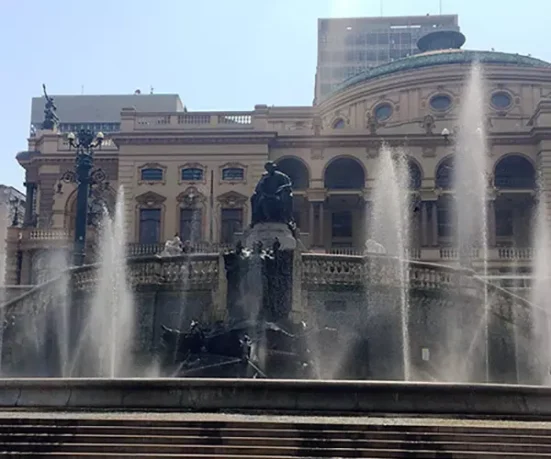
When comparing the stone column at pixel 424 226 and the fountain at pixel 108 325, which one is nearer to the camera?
the fountain at pixel 108 325

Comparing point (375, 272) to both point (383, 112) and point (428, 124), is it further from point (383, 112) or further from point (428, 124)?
point (383, 112)

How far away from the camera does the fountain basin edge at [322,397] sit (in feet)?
37.4

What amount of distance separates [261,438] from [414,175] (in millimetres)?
45437

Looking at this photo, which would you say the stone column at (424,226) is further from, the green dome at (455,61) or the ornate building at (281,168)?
the green dome at (455,61)

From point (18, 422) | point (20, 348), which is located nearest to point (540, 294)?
point (20, 348)

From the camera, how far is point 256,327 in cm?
2050

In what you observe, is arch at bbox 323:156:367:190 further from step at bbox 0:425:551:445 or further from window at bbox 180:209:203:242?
step at bbox 0:425:551:445

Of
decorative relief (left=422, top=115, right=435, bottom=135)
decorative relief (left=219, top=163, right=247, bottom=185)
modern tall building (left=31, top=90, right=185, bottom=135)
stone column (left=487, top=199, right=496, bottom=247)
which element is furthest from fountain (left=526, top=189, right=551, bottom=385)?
modern tall building (left=31, top=90, right=185, bottom=135)

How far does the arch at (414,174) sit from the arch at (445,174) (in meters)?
1.08

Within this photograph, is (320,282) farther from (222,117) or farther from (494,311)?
(222,117)

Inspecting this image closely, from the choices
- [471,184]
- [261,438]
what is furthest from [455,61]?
[261,438]

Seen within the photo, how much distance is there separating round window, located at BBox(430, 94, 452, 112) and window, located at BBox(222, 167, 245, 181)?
17.6 meters

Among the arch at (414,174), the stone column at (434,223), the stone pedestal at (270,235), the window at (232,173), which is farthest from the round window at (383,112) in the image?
the stone pedestal at (270,235)

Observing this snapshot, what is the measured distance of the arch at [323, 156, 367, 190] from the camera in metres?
55.7
